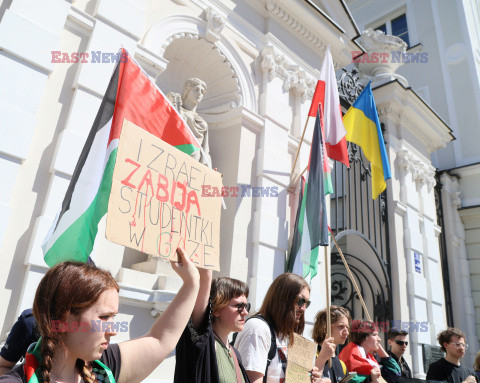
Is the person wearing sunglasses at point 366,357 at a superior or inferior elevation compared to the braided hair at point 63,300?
inferior

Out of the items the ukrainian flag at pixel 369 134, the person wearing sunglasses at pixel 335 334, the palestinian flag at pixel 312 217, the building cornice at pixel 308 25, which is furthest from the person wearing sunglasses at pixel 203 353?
the building cornice at pixel 308 25

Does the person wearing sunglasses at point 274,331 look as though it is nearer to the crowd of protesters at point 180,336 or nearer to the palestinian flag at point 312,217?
the crowd of protesters at point 180,336

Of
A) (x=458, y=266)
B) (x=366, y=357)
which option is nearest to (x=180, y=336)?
(x=366, y=357)

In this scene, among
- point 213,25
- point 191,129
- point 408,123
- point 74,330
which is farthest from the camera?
Answer: point 408,123

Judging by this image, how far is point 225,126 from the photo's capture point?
531 centimetres

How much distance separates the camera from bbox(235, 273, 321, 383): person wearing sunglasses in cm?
204

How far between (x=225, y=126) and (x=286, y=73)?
124 cm

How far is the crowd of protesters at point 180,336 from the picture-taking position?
3.54 ft

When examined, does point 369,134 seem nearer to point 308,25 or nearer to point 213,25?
point 308,25

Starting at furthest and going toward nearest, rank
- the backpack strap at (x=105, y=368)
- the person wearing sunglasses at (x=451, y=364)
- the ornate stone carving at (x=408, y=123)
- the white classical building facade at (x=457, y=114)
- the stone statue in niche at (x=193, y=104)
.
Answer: the white classical building facade at (x=457, y=114) → the ornate stone carving at (x=408, y=123) → the stone statue in niche at (x=193, y=104) → the person wearing sunglasses at (x=451, y=364) → the backpack strap at (x=105, y=368)

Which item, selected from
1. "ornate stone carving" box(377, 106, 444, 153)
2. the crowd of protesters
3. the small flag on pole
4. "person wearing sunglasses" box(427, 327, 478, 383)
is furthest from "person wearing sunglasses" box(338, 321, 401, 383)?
"ornate stone carving" box(377, 106, 444, 153)

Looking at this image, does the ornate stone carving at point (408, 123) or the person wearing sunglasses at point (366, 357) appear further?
the ornate stone carving at point (408, 123)

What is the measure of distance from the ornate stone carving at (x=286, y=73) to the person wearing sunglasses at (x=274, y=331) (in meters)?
3.76

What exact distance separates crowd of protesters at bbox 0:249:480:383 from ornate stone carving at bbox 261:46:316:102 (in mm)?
3522
